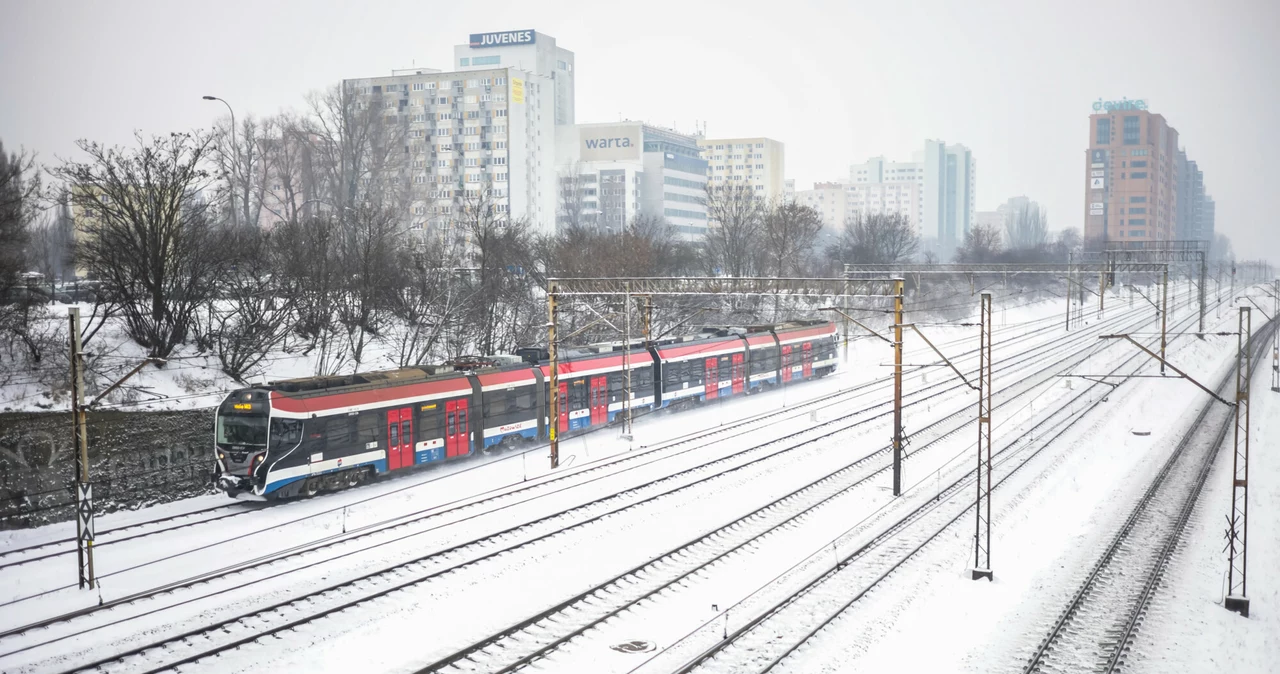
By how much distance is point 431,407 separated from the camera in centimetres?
3020

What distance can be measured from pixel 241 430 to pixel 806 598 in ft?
50.5

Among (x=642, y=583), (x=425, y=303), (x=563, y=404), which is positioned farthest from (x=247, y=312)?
(x=642, y=583)

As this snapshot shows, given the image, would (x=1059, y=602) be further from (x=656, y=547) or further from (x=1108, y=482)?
(x=1108, y=482)

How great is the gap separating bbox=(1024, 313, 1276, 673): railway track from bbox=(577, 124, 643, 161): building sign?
11488cm

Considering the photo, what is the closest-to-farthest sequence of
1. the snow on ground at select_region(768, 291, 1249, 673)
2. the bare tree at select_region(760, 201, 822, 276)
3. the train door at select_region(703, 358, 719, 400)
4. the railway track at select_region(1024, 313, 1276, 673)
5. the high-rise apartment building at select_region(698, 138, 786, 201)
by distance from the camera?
the snow on ground at select_region(768, 291, 1249, 673), the railway track at select_region(1024, 313, 1276, 673), the train door at select_region(703, 358, 719, 400), the bare tree at select_region(760, 201, 822, 276), the high-rise apartment building at select_region(698, 138, 786, 201)

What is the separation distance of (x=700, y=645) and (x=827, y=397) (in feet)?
105

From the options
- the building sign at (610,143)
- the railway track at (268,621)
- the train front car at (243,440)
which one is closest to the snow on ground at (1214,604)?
the railway track at (268,621)

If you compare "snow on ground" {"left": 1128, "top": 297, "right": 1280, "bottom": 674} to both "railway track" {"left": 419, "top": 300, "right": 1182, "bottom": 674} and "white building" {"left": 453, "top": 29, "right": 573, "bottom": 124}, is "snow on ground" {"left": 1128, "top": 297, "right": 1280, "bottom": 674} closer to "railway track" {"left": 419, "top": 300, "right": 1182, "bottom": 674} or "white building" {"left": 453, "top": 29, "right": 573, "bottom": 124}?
"railway track" {"left": 419, "top": 300, "right": 1182, "bottom": 674}

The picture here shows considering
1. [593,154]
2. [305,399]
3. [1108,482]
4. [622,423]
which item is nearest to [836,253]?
[593,154]

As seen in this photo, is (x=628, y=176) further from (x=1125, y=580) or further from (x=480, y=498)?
(x=1125, y=580)

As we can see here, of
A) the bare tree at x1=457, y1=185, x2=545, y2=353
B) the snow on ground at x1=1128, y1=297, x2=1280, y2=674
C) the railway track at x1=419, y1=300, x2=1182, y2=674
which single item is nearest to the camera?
the railway track at x1=419, y1=300, x2=1182, y2=674

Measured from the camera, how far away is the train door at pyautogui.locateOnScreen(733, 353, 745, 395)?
46812 mm

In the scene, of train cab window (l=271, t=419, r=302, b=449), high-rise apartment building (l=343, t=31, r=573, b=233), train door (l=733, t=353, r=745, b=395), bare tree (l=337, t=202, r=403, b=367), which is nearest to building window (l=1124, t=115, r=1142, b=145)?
high-rise apartment building (l=343, t=31, r=573, b=233)

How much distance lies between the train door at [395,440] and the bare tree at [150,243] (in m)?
15.3
